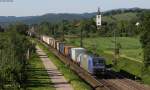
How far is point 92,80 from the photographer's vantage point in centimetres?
5912

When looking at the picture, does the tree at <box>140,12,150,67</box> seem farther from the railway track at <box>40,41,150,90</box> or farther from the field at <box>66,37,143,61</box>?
the field at <box>66,37,143,61</box>

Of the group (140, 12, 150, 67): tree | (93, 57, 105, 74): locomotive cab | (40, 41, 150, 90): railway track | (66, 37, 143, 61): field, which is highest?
(140, 12, 150, 67): tree

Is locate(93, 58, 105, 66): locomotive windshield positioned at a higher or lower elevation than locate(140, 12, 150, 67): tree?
lower

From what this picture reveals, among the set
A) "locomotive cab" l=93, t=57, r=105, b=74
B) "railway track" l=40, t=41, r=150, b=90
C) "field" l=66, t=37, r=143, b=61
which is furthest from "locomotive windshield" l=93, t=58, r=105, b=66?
"field" l=66, t=37, r=143, b=61

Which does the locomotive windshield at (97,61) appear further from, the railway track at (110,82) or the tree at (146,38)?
the tree at (146,38)

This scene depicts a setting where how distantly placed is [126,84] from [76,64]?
24.6 m

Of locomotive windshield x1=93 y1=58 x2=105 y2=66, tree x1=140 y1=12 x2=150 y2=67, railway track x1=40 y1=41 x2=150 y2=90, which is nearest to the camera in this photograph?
railway track x1=40 y1=41 x2=150 y2=90

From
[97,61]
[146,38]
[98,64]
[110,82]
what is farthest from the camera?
[146,38]

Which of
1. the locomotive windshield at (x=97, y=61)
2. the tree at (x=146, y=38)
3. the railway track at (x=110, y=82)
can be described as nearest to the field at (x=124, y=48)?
the railway track at (x=110, y=82)

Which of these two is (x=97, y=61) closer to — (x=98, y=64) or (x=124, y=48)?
(x=98, y=64)

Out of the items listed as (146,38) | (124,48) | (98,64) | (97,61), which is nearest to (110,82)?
(98,64)

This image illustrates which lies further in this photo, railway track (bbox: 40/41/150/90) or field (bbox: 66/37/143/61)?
field (bbox: 66/37/143/61)

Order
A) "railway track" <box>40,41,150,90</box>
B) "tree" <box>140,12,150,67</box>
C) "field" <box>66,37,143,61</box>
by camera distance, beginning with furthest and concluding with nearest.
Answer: "field" <box>66,37,143,61</box> < "tree" <box>140,12,150,67</box> < "railway track" <box>40,41,150,90</box>

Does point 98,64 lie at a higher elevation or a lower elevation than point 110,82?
higher
